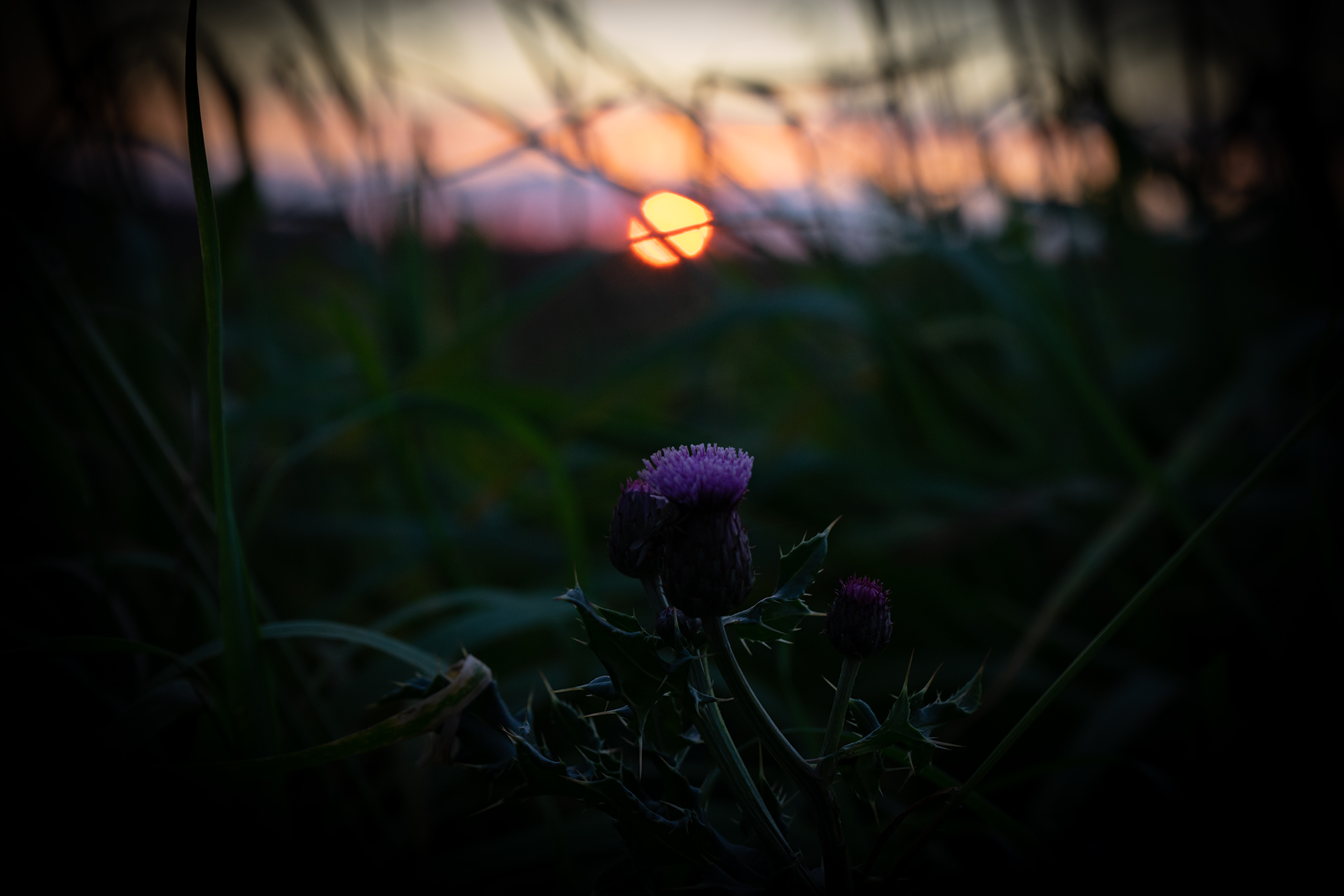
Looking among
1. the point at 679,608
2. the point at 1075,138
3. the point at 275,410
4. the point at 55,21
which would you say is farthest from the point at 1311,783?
the point at 55,21

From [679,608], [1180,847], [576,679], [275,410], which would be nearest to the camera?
[679,608]

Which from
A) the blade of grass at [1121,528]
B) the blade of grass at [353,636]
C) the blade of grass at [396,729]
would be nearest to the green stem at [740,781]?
the blade of grass at [396,729]

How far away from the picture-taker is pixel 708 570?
1.43ft

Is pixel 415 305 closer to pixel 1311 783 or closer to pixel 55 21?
pixel 55 21

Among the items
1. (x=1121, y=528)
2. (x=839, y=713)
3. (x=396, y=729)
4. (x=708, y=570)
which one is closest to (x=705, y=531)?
(x=708, y=570)

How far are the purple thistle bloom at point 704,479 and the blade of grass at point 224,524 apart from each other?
1.21 ft

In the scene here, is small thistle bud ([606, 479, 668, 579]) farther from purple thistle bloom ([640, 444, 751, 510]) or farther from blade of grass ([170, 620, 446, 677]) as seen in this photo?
blade of grass ([170, 620, 446, 677])

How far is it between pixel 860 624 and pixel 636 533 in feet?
0.53

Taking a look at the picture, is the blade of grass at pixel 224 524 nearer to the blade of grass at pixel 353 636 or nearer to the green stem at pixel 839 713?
the blade of grass at pixel 353 636

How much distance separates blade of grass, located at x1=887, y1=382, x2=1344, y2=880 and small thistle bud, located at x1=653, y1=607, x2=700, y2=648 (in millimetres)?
198

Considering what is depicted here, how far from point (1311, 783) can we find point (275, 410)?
1.55 metres

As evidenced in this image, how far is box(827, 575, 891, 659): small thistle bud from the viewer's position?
1.57 feet

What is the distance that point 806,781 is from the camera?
460 millimetres

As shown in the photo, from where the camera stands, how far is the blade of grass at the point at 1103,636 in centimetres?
48
